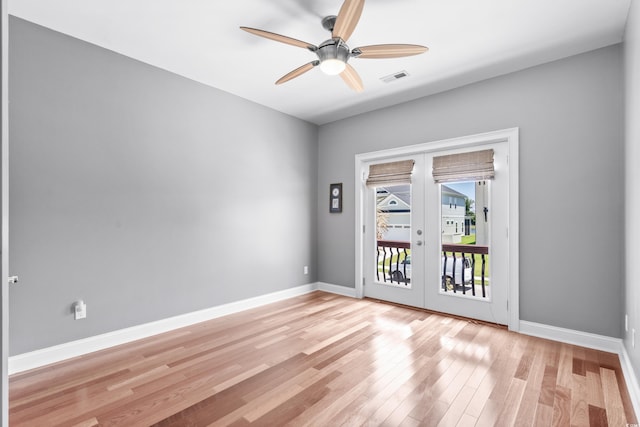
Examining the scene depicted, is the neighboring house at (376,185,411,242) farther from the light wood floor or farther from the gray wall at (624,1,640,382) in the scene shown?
the gray wall at (624,1,640,382)

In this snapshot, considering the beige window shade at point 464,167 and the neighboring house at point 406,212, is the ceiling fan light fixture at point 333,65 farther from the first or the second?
the neighboring house at point 406,212

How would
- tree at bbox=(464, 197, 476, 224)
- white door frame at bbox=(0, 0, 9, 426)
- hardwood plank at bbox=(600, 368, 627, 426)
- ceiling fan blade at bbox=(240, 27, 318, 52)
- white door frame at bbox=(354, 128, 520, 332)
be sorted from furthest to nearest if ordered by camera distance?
tree at bbox=(464, 197, 476, 224) → white door frame at bbox=(354, 128, 520, 332) → ceiling fan blade at bbox=(240, 27, 318, 52) → hardwood plank at bbox=(600, 368, 627, 426) → white door frame at bbox=(0, 0, 9, 426)

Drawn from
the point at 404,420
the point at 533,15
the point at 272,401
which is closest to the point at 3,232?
the point at 272,401

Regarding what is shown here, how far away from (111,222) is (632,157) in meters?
4.33

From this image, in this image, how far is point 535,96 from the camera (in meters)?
3.19

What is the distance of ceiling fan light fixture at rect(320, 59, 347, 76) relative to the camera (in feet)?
7.95

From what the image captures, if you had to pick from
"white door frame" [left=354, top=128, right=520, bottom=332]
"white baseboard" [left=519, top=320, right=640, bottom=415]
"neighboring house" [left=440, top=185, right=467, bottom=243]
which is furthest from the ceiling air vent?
"white baseboard" [left=519, top=320, right=640, bottom=415]

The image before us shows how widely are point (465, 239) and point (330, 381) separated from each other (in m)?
2.43

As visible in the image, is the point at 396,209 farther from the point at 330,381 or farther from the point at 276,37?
the point at 276,37

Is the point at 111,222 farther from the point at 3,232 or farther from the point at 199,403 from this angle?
the point at 3,232

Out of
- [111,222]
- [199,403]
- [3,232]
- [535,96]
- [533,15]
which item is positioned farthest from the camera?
[535,96]

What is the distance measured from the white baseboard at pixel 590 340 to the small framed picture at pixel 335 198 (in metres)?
2.78

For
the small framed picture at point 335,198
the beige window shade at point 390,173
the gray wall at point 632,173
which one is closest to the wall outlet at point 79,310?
the small framed picture at point 335,198

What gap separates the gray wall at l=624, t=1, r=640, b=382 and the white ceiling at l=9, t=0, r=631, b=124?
34cm
